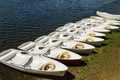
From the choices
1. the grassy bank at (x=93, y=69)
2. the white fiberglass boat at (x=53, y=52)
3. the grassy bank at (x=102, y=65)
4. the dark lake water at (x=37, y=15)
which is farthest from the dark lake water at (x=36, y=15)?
the grassy bank at (x=102, y=65)

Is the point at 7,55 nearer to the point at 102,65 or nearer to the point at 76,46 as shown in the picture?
the point at 76,46

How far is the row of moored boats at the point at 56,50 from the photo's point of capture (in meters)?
28.6

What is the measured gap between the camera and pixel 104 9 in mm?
62750

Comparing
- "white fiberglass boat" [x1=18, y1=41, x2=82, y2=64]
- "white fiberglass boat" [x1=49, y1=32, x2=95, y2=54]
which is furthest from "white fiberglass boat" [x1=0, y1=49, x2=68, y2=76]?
"white fiberglass boat" [x1=49, y1=32, x2=95, y2=54]

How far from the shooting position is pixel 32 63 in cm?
2969

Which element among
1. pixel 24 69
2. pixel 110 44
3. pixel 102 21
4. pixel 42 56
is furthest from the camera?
pixel 102 21

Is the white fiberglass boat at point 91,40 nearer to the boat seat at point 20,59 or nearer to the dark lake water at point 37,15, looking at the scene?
the dark lake water at point 37,15

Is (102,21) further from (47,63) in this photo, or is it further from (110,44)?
(47,63)

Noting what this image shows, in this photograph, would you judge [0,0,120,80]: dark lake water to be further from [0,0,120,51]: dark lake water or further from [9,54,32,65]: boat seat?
[9,54,32,65]: boat seat

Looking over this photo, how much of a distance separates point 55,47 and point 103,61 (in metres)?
5.87

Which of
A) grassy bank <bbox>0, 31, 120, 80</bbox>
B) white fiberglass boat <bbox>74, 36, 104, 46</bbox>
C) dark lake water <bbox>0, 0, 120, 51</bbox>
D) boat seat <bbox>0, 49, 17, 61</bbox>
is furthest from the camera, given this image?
dark lake water <bbox>0, 0, 120, 51</bbox>

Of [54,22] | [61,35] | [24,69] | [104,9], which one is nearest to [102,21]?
[54,22]

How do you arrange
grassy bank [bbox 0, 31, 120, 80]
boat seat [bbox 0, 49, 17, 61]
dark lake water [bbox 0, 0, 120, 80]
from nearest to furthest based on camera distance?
1. grassy bank [bbox 0, 31, 120, 80]
2. boat seat [bbox 0, 49, 17, 61]
3. dark lake water [bbox 0, 0, 120, 80]

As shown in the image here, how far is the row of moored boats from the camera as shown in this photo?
28.6 meters
